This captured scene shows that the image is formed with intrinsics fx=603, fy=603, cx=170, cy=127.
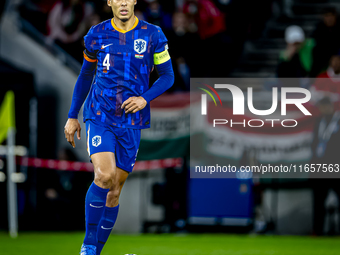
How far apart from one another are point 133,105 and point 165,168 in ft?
18.7

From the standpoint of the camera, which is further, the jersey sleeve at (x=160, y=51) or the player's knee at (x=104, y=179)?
the jersey sleeve at (x=160, y=51)

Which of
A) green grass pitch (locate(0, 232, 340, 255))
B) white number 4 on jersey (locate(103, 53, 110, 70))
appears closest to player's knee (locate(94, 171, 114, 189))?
white number 4 on jersey (locate(103, 53, 110, 70))

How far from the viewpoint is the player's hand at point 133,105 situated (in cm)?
505

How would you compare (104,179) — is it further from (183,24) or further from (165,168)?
(183,24)

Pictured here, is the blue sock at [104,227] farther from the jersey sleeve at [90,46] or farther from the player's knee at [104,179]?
the jersey sleeve at [90,46]

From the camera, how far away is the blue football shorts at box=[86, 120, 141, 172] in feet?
16.9

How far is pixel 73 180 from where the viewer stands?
35.8ft

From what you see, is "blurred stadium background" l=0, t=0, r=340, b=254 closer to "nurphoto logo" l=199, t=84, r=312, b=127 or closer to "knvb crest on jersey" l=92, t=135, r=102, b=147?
"nurphoto logo" l=199, t=84, r=312, b=127

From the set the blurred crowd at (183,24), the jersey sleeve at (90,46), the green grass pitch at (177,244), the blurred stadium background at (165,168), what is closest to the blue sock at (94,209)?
the jersey sleeve at (90,46)

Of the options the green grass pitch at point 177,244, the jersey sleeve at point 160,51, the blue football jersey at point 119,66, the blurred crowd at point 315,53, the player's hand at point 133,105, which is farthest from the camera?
the blurred crowd at point 315,53

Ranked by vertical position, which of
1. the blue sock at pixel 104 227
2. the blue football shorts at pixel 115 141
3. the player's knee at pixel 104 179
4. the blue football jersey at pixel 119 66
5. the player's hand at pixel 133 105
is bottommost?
the blue sock at pixel 104 227

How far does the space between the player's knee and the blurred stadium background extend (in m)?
3.92

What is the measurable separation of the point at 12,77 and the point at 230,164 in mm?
4184

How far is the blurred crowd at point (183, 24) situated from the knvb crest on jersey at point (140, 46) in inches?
223
